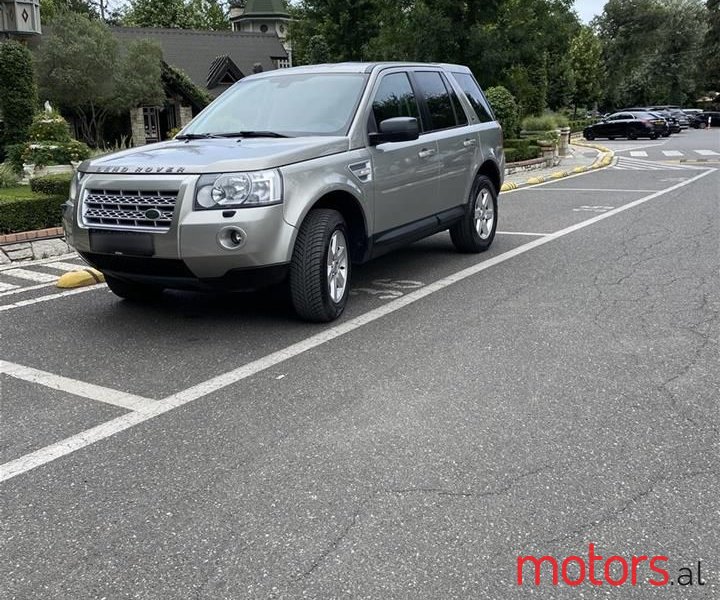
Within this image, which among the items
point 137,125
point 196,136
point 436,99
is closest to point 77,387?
point 196,136

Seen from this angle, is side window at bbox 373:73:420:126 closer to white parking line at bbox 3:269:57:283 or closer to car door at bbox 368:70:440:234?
car door at bbox 368:70:440:234

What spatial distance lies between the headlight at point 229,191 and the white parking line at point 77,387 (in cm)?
137

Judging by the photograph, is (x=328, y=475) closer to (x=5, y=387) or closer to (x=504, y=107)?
(x=5, y=387)

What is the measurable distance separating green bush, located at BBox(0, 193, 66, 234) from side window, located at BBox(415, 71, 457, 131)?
15.0 feet

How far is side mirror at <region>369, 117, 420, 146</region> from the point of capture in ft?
19.7

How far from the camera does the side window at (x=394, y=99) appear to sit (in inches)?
258

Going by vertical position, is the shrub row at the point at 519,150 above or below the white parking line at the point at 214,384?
above

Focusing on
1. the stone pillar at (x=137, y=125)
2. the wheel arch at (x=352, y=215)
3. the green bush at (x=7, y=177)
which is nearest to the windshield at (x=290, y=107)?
the wheel arch at (x=352, y=215)

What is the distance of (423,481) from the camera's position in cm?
337

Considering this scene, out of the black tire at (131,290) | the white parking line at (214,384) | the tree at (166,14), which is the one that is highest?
the tree at (166,14)

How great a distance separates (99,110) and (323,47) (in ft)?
51.7

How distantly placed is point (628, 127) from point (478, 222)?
37.8m

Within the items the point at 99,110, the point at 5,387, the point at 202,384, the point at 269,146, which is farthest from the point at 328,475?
the point at 99,110

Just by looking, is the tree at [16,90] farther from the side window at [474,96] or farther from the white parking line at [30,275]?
the side window at [474,96]
